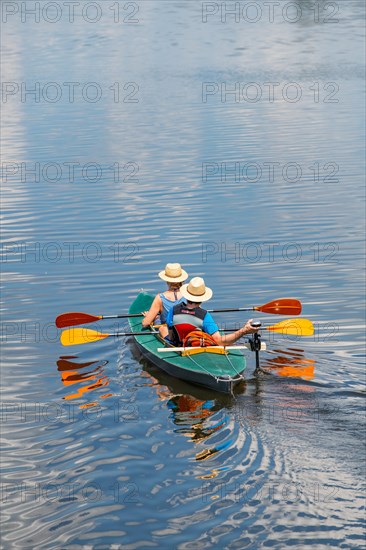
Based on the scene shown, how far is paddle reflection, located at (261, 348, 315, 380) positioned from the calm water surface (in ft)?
0.18

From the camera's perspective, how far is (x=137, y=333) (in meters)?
17.0

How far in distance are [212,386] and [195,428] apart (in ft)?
4.67

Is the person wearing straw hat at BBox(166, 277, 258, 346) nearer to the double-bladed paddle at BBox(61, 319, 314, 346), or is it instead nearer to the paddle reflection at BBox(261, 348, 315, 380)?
the paddle reflection at BBox(261, 348, 315, 380)

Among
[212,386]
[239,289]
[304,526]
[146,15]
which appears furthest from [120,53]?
[304,526]

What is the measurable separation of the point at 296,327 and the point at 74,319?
158 inches

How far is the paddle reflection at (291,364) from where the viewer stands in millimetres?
15500

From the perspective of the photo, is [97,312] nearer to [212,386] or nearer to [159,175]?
[212,386]

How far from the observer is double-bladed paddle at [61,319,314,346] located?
1667 centimetres

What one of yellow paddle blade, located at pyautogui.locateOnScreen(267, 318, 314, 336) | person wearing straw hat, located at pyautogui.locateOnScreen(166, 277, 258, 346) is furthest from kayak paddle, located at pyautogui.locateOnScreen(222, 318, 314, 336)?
person wearing straw hat, located at pyautogui.locateOnScreen(166, 277, 258, 346)

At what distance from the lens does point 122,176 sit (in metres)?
29.6

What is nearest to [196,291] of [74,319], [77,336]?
[77,336]

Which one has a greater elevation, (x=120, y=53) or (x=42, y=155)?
(x=120, y=53)

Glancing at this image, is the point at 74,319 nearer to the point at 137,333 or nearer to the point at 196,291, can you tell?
the point at 137,333

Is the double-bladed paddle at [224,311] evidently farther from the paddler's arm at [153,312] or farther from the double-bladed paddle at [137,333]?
the paddler's arm at [153,312]
